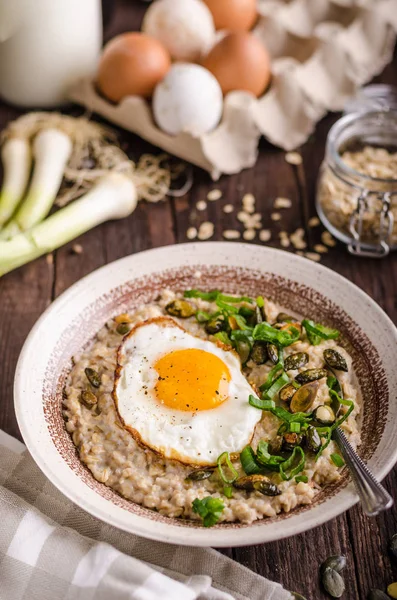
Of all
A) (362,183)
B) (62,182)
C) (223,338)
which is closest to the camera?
(223,338)

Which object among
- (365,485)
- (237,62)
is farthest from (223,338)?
(237,62)

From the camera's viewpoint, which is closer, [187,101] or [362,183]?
[362,183]

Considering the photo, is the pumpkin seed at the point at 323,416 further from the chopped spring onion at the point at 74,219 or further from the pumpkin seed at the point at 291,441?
the chopped spring onion at the point at 74,219

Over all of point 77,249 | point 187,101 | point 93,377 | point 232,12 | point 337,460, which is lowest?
point 77,249

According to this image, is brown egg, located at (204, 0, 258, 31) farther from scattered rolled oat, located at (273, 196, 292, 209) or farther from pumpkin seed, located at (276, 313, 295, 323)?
pumpkin seed, located at (276, 313, 295, 323)

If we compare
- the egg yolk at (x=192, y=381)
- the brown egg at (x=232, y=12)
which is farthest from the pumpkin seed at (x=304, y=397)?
the brown egg at (x=232, y=12)

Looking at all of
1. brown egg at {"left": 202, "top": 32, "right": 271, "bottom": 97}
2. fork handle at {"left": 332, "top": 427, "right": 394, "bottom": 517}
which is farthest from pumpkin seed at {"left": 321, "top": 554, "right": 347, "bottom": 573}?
brown egg at {"left": 202, "top": 32, "right": 271, "bottom": 97}

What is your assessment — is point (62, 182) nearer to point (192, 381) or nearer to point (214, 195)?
point (214, 195)
